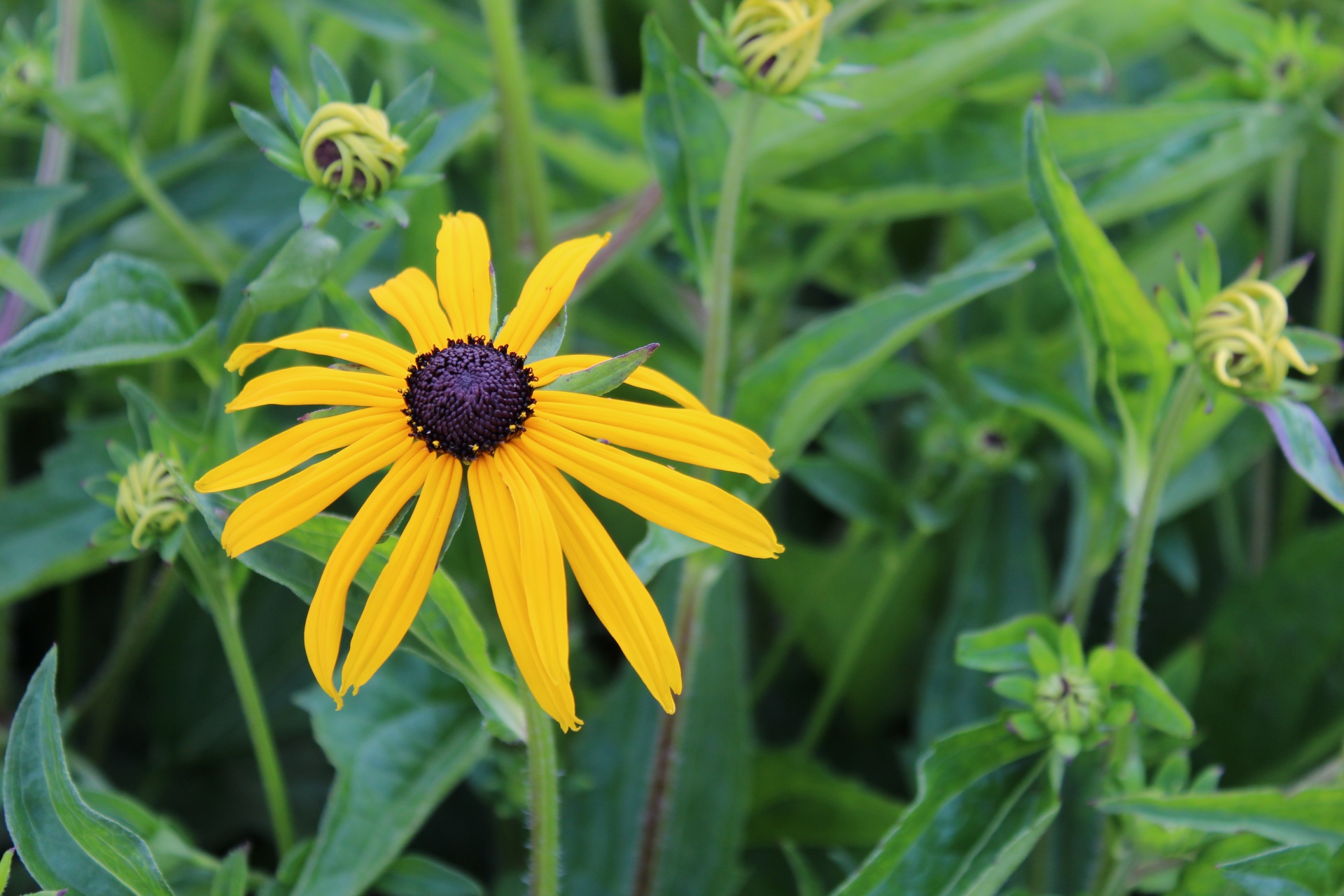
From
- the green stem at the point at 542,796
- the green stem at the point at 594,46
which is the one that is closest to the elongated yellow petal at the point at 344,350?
the green stem at the point at 542,796

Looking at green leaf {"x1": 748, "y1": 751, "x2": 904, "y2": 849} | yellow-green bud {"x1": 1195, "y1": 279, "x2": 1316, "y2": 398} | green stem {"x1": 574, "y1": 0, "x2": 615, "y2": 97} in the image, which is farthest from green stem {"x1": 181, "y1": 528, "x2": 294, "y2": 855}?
green stem {"x1": 574, "y1": 0, "x2": 615, "y2": 97}

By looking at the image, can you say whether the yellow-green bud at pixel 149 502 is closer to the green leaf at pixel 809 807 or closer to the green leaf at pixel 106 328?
the green leaf at pixel 106 328

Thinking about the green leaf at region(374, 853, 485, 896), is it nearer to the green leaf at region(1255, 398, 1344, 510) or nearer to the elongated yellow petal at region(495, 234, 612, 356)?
the elongated yellow petal at region(495, 234, 612, 356)

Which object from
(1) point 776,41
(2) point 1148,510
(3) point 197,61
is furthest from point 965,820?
(3) point 197,61

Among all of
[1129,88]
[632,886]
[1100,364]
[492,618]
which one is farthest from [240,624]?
[1129,88]

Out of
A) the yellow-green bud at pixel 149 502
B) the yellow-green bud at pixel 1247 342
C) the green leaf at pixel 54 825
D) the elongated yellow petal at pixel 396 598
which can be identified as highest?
the yellow-green bud at pixel 1247 342

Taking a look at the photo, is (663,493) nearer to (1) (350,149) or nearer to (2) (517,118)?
(1) (350,149)

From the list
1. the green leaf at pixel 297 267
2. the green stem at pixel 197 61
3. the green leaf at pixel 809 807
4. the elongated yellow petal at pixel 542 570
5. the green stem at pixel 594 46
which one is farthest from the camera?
the green stem at pixel 594 46
